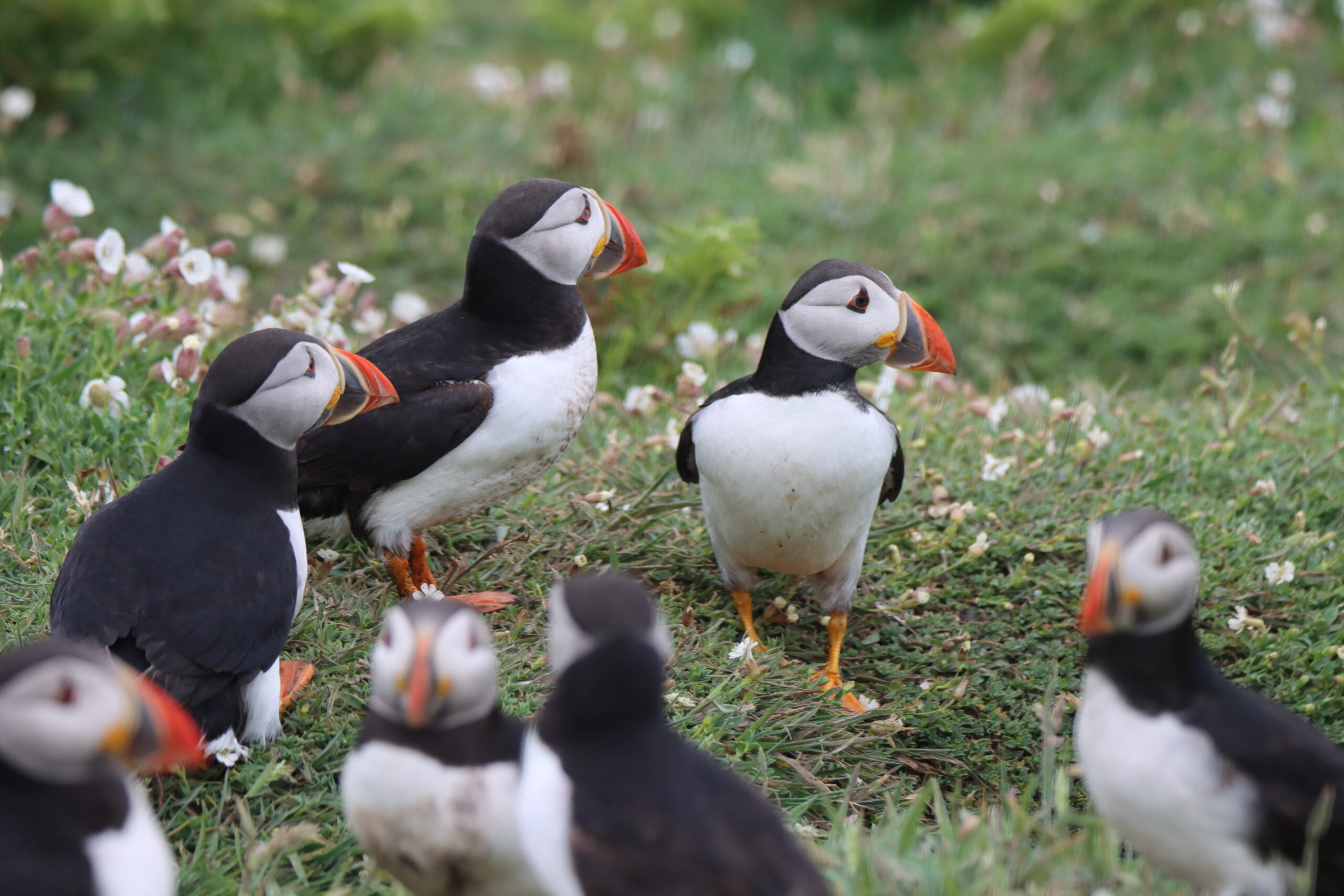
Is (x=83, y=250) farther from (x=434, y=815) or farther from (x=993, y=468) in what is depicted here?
(x=993, y=468)

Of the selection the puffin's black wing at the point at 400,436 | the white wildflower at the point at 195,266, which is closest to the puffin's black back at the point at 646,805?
the puffin's black wing at the point at 400,436

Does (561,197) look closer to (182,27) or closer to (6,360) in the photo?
(6,360)

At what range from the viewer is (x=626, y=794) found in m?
2.49

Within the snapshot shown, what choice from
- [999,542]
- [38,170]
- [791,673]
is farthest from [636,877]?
[38,170]

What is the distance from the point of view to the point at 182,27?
980 centimetres

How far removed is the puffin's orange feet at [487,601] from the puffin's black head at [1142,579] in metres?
2.02

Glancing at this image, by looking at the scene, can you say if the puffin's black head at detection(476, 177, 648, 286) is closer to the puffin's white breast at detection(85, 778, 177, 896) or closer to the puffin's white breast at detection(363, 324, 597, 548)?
the puffin's white breast at detection(363, 324, 597, 548)

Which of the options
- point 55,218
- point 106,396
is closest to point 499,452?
point 106,396

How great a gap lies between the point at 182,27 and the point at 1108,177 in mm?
6558

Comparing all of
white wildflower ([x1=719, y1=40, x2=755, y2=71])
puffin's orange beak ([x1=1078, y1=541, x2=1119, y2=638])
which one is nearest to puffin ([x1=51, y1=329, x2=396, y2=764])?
puffin's orange beak ([x1=1078, y1=541, x2=1119, y2=638])

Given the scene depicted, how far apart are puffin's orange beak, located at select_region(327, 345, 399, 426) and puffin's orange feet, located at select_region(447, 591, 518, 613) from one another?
28.6 inches

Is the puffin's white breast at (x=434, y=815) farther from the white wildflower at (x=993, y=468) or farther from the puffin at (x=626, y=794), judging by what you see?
the white wildflower at (x=993, y=468)

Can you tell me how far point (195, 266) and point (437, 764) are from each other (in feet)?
9.71

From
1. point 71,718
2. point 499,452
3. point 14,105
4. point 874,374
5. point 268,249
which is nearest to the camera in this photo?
point 71,718
